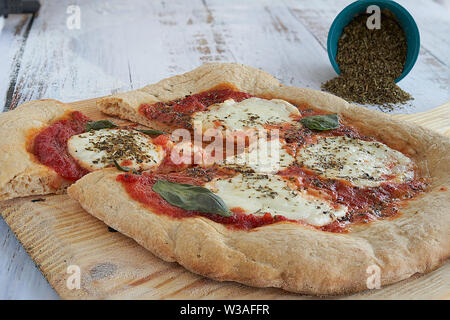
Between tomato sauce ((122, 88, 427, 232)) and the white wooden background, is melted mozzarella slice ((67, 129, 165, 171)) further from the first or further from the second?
the white wooden background

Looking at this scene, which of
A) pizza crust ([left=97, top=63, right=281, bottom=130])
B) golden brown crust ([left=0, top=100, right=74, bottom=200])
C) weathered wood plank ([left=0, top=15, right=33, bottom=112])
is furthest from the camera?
weathered wood plank ([left=0, top=15, right=33, bottom=112])

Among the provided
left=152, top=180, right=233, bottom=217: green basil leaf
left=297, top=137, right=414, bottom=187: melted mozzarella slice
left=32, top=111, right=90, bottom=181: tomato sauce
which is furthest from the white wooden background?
left=152, top=180, right=233, bottom=217: green basil leaf

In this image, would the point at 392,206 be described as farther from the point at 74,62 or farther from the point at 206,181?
the point at 74,62

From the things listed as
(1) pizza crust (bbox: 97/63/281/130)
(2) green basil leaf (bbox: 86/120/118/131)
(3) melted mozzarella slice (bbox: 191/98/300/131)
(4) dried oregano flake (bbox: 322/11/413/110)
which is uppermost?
(2) green basil leaf (bbox: 86/120/118/131)

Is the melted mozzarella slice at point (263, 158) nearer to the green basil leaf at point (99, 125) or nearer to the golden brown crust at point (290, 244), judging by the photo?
the golden brown crust at point (290, 244)

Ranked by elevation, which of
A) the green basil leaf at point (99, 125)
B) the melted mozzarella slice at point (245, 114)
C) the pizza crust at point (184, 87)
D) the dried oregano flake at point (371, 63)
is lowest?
the dried oregano flake at point (371, 63)

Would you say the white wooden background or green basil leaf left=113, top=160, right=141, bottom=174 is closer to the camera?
green basil leaf left=113, top=160, right=141, bottom=174

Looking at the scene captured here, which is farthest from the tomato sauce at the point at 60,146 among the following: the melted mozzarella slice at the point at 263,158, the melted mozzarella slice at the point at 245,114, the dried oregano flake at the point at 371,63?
the dried oregano flake at the point at 371,63

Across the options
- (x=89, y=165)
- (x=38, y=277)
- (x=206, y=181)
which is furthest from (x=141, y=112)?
(x=38, y=277)

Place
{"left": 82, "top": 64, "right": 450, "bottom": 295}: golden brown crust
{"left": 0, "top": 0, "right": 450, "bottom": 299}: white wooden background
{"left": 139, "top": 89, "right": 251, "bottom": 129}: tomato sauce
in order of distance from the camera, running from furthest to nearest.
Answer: {"left": 0, "top": 0, "right": 450, "bottom": 299}: white wooden background, {"left": 139, "top": 89, "right": 251, "bottom": 129}: tomato sauce, {"left": 82, "top": 64, "right": 450, "bottom": 295}: golden brown crust
